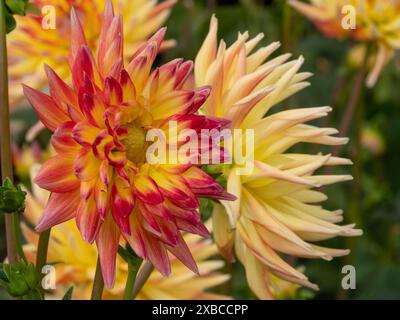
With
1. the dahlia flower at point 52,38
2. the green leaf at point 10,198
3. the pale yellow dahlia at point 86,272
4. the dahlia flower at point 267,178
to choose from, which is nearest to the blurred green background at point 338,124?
the dahlia flower at point 52,38

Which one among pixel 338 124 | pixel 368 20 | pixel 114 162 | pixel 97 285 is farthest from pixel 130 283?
pixel 338 124

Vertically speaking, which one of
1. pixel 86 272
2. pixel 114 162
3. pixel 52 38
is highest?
pixel 52 38

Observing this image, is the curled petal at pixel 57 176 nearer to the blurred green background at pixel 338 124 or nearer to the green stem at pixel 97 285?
the green stem at pixel 97 285

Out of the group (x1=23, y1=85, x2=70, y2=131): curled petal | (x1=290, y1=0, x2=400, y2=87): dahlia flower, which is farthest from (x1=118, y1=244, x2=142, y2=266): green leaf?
(x1=290, y1=0, x2=400, y2=87): dahlia flower

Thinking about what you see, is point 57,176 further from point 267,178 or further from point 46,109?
point 267,178

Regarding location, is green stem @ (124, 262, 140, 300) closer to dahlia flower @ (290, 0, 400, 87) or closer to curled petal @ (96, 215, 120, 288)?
curled petal @ (96, 215, 120, 288)

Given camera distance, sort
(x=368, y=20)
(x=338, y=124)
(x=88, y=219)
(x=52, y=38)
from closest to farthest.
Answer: (x=88, y=219), (x=52, y=38), (x=368, y=20), (x=338, y=124)
